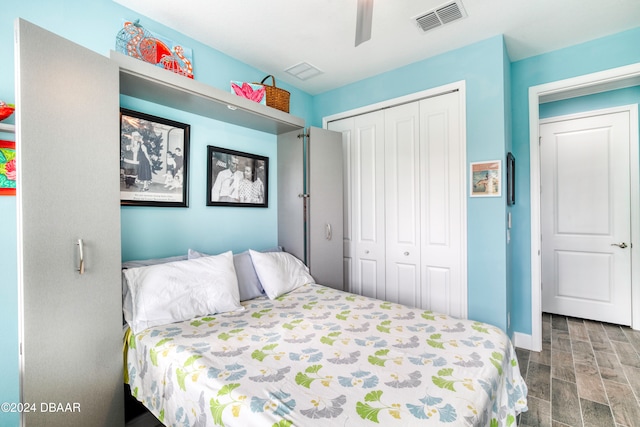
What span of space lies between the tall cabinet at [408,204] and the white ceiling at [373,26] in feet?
1.76

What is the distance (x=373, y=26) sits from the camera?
86.4 inches

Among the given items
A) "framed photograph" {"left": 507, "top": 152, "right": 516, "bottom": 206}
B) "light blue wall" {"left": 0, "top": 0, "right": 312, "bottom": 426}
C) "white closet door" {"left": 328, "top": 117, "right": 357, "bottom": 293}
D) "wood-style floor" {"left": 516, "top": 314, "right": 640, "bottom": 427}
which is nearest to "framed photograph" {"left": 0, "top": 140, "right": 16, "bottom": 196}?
"light blue wall" {"left": 0, "top": 0, "right": 312, "bottom": 426}

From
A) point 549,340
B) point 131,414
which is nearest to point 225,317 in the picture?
point 131,414

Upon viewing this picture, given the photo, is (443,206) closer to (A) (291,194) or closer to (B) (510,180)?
(B) (510,180)

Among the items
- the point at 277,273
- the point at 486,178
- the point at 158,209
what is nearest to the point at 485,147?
the point at 486,178

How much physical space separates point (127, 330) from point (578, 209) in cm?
462

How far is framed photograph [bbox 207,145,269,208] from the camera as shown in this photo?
2449 mm

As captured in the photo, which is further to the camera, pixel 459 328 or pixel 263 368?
pixel 459 328

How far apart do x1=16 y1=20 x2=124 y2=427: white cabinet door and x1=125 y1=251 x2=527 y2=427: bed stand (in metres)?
0.20

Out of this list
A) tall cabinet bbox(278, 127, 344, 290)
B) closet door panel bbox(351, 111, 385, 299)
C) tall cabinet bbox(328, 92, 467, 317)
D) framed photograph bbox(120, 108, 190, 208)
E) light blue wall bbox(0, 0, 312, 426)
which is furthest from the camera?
closet door panel bbox(351, 111, 385, 299)

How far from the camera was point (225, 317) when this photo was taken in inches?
71.4

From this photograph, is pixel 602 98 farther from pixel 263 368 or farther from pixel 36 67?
pixel 36 67

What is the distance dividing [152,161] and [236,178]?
0.72m

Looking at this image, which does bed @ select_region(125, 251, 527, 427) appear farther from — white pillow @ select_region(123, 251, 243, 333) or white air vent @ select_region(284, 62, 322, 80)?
white air vent @ select_region(284, 62, 322, 80)
